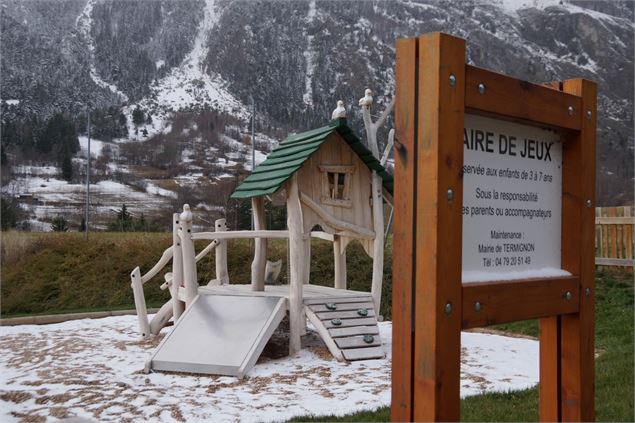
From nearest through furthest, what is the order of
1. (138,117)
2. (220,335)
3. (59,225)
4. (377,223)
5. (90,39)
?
(220,335)
(377,223)
(59,225)
(138,117)
(90,39)

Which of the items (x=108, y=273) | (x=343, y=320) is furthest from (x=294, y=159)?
(x=108, y=273)

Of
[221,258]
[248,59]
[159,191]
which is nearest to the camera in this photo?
[221,258]

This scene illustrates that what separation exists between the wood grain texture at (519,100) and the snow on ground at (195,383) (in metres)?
2.58

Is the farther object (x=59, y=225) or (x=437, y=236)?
(x=59, y=225)

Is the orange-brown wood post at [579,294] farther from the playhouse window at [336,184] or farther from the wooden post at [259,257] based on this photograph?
the wooden post at [259,257]

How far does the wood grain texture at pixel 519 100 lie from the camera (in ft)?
7.06

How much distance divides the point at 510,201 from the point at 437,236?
557 millimetres

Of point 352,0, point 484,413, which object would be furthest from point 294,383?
point 352,0

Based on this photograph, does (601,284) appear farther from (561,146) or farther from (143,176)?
(143,176)

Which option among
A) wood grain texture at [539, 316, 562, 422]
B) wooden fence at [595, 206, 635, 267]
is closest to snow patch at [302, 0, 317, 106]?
wooden fence at [595, 206, 635, 267]

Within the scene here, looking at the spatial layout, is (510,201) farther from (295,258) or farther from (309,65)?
(309,65)

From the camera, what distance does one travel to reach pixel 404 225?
203 cm

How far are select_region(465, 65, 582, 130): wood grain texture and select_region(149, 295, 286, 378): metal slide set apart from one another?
372 centimetres

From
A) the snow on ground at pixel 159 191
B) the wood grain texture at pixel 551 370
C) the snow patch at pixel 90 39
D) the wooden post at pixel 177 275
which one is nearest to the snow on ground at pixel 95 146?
the snow on ground at pixel 159 191
